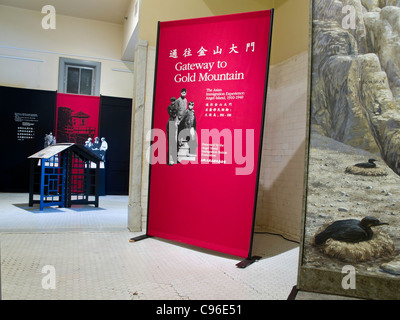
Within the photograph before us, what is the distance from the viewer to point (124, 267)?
2799mm

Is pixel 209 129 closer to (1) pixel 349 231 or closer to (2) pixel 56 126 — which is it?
(1) pixel 349 231

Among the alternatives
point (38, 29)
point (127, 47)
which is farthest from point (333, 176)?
point (38, 29)

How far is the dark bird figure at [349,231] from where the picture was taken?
2260 mm

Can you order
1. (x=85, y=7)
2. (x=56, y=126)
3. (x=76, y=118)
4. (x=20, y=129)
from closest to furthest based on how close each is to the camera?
1. (x=85, y=7)
2. (x=20, y=129)
3. (x=56, y=126)
4. (x=76, y=118)

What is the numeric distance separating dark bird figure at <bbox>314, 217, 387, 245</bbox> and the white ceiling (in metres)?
6.97

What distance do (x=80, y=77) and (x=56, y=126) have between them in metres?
1.41

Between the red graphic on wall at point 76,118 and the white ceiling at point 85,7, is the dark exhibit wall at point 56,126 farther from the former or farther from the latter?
the white ceiling at point 85,7

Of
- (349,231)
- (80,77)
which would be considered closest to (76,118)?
(80,77)

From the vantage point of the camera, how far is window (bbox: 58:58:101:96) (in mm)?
8562

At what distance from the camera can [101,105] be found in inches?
340

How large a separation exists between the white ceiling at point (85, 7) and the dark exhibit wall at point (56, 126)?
1.96 m
